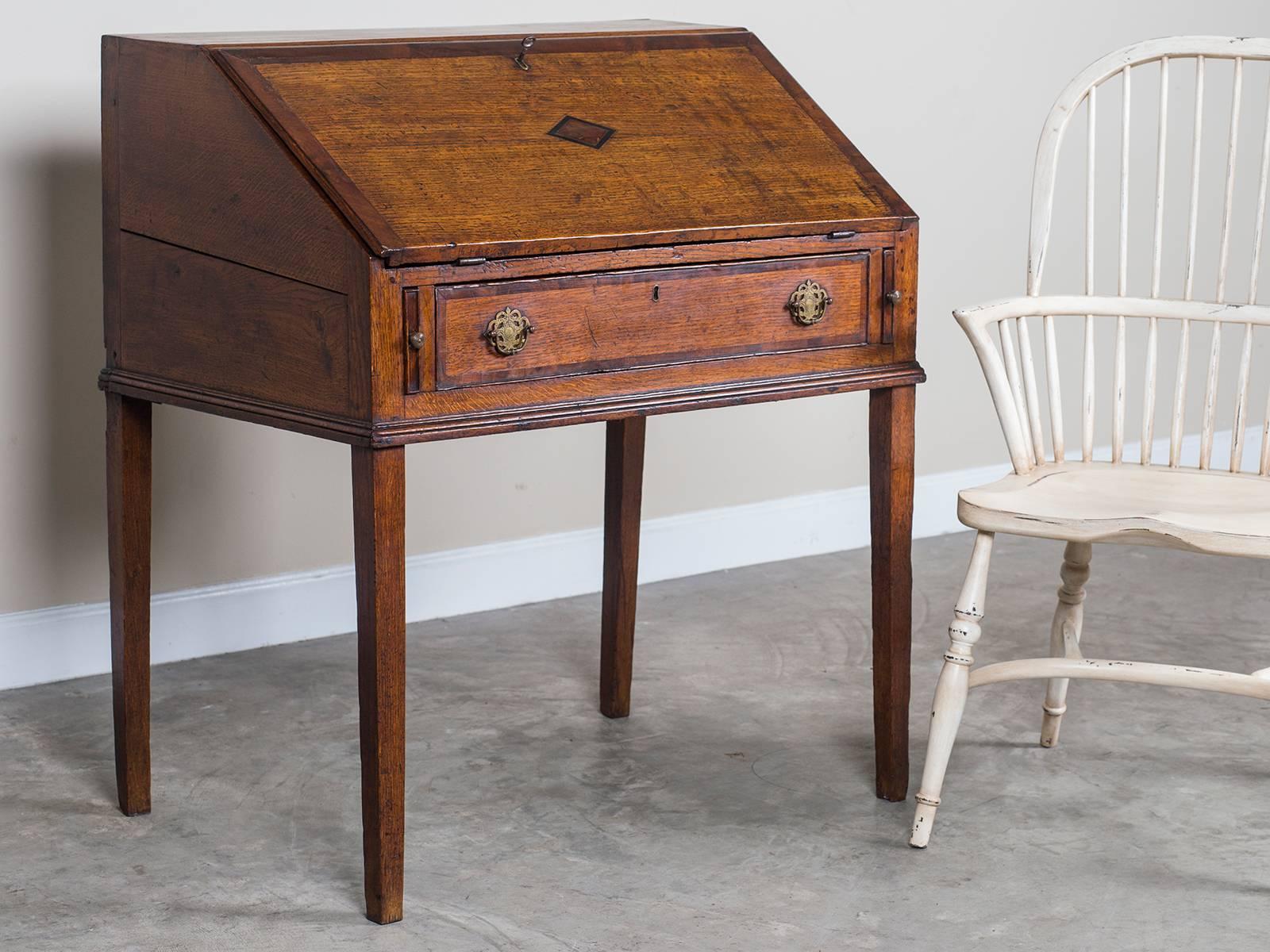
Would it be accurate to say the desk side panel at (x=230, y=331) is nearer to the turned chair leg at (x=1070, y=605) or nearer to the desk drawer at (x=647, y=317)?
the desk drawer at (x=647, y=317)

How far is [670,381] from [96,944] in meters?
1.07

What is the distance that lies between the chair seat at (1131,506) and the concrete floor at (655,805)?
511 millimetres

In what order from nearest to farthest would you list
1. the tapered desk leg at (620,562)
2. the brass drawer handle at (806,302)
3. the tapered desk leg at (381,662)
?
the tapered desk leg at (381,662), the brass drawer handle at (806,302), the tapered desk leg at (620,562)

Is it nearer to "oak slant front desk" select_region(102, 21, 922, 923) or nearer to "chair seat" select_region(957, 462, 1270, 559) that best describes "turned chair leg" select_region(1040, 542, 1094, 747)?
"chair seat" select_region(957, 462, 1270, 559)

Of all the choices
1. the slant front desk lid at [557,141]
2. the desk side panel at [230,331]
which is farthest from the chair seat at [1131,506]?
the desk side panel at [230,331]

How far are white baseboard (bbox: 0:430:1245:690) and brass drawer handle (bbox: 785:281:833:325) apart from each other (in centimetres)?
114

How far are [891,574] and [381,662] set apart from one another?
848 mm

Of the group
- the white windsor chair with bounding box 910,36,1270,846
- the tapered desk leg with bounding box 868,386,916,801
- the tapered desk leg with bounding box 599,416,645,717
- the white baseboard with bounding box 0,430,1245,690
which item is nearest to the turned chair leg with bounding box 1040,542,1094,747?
the white windsor chair with bounding box 910,36,1270,846

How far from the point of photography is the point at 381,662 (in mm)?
2223

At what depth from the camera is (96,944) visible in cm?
225

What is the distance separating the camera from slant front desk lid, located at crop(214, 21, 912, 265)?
2.20m

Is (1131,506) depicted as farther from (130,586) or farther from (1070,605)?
(130,586)

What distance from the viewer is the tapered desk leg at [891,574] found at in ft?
8.50

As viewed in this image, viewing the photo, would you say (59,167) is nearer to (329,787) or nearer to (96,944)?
(329,787)
